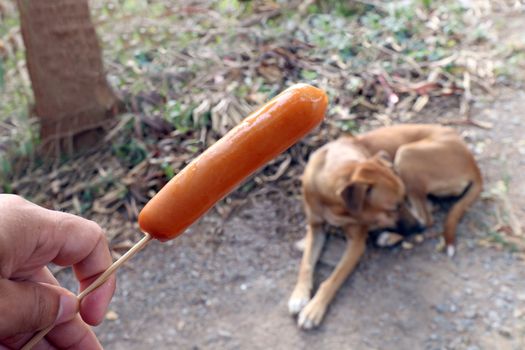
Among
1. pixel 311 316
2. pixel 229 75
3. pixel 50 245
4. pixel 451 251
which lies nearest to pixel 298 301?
pixel 311 316

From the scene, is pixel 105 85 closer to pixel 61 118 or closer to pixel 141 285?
pixel 61 118

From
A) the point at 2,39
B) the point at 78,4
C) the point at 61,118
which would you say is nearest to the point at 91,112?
the point at 61,118

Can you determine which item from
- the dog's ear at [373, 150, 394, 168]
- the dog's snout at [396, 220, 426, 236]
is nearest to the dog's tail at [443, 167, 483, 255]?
the dog's snout at [396, 220, 426, 236]

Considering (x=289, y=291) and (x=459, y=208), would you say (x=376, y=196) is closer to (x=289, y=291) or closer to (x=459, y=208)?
(x=459, y=208)

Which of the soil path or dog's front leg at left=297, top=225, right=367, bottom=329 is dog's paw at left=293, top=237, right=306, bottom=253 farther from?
dog's front leg at left=297, top=225, right=367, bottom=329

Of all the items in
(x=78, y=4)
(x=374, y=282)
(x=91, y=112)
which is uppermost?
(x=78, y=4)
